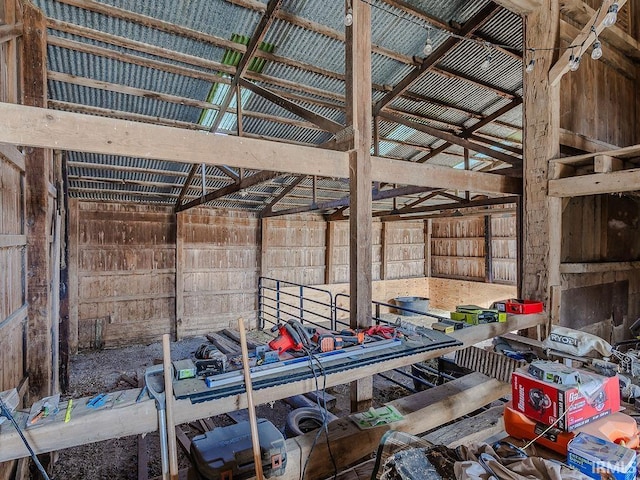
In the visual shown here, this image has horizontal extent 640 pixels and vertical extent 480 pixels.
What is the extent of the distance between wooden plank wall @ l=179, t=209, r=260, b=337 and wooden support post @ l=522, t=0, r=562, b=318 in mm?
6042

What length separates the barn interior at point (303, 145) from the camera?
1790mm

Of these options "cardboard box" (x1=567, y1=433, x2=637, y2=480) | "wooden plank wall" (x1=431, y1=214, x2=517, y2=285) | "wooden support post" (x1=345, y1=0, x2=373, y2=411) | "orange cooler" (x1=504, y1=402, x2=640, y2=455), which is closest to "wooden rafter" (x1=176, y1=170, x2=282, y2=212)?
"wooden support post" (x1=345, y1=0, x2=373, y2=411)

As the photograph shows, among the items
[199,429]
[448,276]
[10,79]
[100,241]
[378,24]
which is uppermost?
[378,24]

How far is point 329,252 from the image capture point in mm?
9117

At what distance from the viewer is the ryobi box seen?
1.33 m

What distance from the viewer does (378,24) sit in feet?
11.2

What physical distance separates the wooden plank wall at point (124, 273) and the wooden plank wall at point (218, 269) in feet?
1.15

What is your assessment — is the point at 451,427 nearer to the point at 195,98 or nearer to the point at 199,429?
the point at 199,429

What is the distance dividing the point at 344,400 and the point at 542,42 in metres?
4.01

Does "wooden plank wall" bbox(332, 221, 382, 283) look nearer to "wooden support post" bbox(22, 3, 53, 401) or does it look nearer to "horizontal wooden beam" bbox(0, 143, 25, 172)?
"wooden support post" bbox(22, 3, 53, 401)

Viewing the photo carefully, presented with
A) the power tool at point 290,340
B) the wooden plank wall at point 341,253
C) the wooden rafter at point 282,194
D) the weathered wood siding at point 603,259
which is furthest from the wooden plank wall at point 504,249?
the power tool at point 290,340

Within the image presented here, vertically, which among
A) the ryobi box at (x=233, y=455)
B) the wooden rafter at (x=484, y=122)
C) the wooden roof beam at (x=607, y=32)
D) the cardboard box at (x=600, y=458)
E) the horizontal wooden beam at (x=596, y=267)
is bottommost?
the ryobi box at (x=233, y=455)

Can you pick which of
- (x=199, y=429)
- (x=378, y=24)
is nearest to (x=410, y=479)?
(x=199, y=429)

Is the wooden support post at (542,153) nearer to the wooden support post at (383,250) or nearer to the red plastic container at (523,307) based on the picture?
the red plastic container at (523,307)
